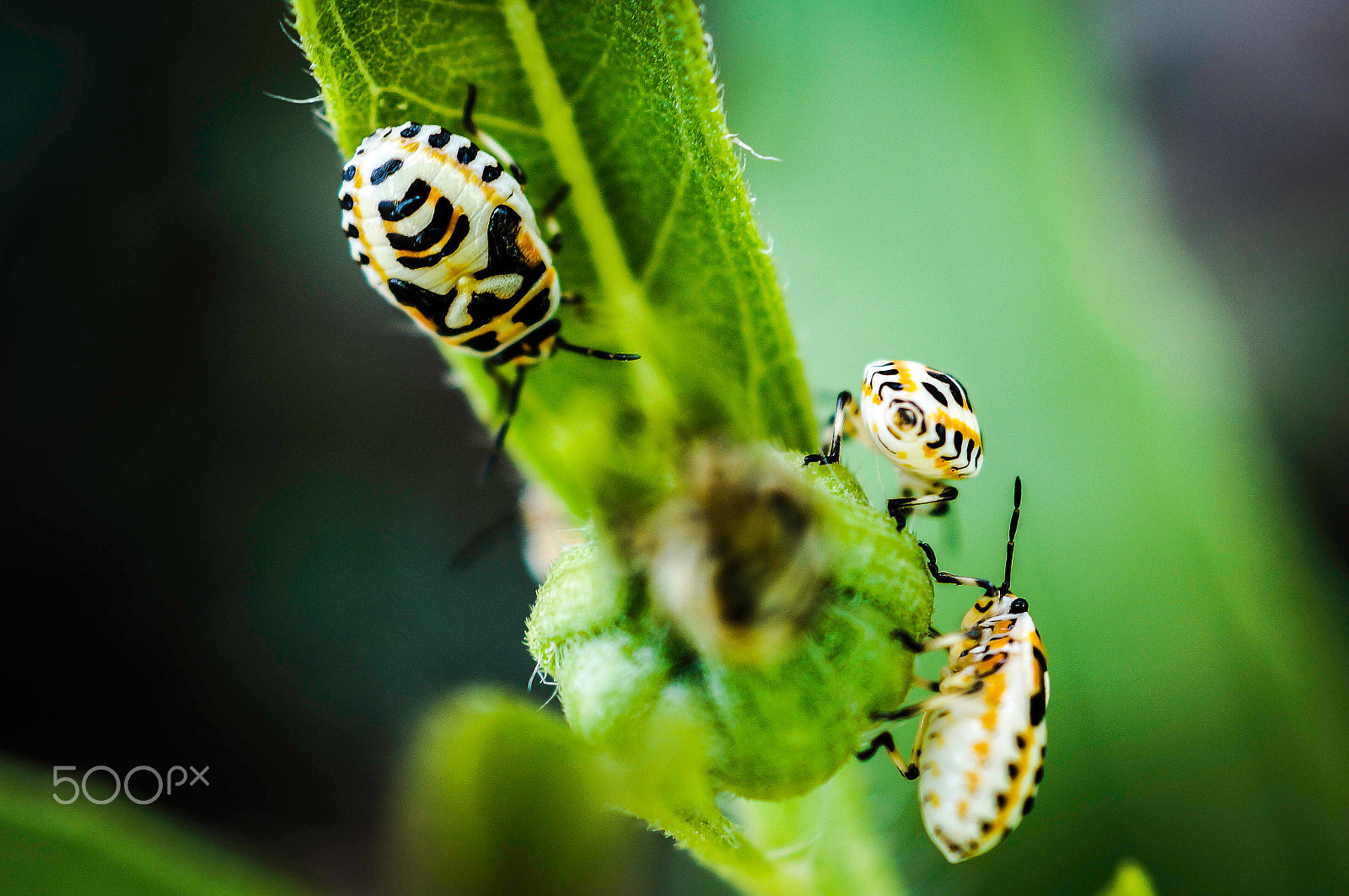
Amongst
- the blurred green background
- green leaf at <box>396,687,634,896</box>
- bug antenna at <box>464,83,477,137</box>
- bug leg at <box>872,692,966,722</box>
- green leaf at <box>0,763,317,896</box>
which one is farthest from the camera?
the blurred green background

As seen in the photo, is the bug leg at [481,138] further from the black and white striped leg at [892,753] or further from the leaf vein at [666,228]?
the black and white striped leg at [892,753]

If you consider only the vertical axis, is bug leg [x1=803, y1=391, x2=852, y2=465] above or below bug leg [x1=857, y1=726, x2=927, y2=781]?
above

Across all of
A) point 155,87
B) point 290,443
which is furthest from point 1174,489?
point 155,87

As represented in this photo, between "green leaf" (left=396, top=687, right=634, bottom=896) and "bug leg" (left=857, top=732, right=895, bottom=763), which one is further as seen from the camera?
"green leaf" (left=396, top=687, right=634, bottom=896)

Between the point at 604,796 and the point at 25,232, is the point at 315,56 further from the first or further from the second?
the point at 25,232

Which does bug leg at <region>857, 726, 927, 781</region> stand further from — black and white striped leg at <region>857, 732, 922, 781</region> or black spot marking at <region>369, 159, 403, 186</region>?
black spot marking at <region>369, 159, 403, 186</region>

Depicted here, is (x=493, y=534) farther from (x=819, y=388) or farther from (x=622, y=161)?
(x=819, y=388)

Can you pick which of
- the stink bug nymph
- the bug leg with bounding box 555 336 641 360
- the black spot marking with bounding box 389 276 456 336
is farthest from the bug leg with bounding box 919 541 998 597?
the black spot marking with bounding box 389 276 456 336
